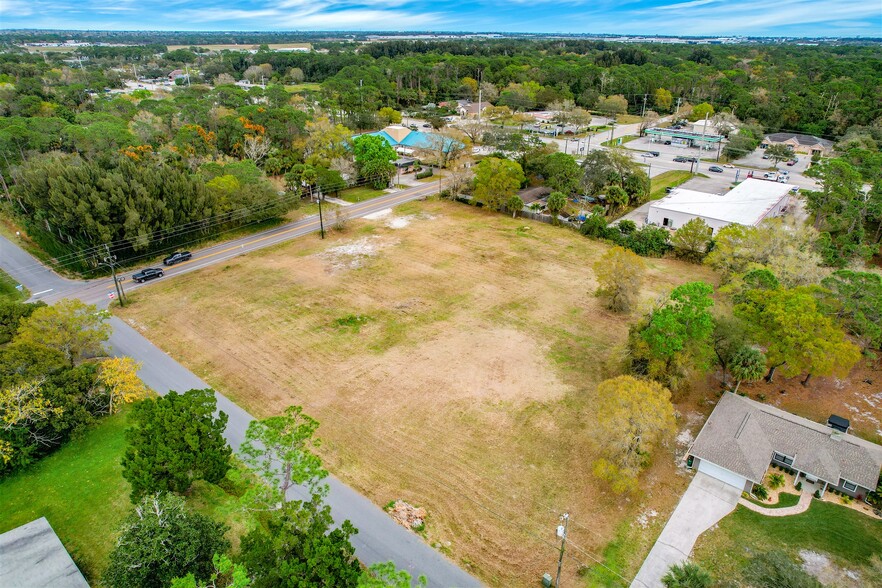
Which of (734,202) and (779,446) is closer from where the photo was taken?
(779,446)

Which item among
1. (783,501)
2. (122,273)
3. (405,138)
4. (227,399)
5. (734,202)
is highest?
(405,138)

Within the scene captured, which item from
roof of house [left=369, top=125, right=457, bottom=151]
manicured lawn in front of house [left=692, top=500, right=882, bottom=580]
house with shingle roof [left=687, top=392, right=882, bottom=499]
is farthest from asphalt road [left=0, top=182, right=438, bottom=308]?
manicured lawn in front of house [left=692, top=500, right=882, bottom=580]

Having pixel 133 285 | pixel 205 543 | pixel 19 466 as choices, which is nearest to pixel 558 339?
pixel 205 543

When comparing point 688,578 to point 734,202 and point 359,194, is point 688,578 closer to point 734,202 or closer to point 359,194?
point 734,202

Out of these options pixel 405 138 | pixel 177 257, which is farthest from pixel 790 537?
pixel 405 138

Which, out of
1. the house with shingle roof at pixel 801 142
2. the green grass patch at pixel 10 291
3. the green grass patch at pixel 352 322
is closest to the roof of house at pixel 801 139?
the house with shingle roof at pixel 801 142

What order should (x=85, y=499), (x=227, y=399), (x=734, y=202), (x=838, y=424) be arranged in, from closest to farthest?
(x=85, y=499), (x=838, y=424), (x=227, y=399), (x=734, y=202)
